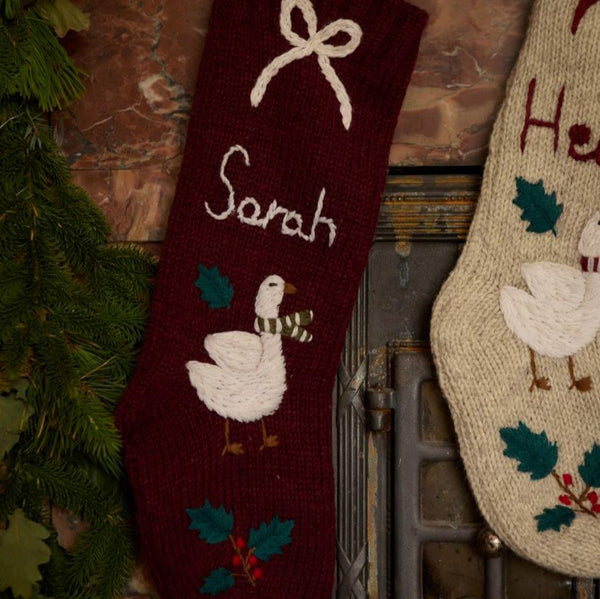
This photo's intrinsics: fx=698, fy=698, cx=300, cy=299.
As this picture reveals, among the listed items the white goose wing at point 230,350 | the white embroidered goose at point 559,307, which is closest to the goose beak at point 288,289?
the white goose wing at point 230,350

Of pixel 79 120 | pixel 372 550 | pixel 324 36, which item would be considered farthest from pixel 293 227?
pixel 372 550

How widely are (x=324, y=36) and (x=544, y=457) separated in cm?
78

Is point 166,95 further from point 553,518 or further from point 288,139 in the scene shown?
point 553,518

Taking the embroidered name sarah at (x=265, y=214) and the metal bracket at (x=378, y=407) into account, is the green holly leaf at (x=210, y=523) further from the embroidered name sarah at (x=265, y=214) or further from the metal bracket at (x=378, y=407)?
the embroidered name sarah at (x=265, y=214)

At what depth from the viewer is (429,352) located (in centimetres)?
125

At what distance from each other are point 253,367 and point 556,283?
51cm

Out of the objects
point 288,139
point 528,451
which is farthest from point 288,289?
point 528,451

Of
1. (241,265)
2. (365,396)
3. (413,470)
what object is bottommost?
(413,470)

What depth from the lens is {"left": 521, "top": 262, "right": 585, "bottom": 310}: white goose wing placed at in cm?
113

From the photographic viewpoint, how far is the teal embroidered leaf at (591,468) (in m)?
1.13

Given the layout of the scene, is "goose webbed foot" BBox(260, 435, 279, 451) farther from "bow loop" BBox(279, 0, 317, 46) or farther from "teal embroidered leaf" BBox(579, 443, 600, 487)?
"bow loop" BBox(279, 0, 317, 46)

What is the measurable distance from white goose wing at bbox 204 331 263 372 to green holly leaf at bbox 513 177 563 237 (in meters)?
0.50

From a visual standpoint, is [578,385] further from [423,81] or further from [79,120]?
[79,120]

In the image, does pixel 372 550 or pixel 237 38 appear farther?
Answer: pixel 372 550
